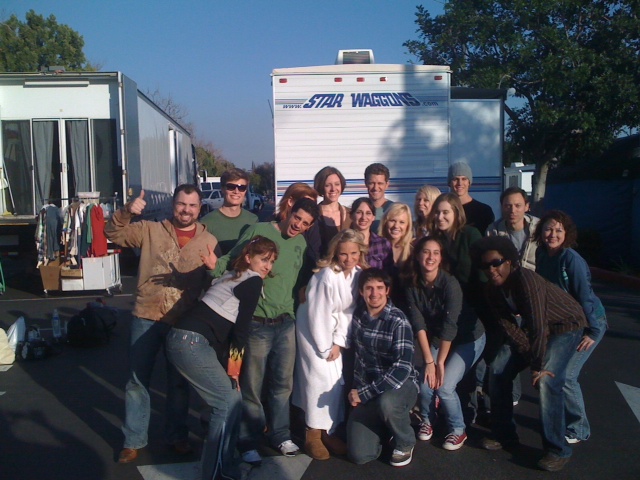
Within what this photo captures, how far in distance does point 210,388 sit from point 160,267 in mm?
981

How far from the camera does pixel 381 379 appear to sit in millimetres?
4383

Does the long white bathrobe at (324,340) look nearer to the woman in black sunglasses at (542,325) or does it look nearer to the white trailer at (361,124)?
the woman in black sunglasses at (542,325)

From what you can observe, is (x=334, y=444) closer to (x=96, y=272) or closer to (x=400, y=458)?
(x=400, y=458)

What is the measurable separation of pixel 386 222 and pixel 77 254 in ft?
24.2

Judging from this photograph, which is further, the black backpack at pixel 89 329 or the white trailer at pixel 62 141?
the white trailer at pixel 62 141

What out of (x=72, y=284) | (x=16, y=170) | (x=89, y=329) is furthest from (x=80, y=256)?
(x=89, y=329)

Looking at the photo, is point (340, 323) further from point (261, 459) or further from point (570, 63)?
point (570, 63)

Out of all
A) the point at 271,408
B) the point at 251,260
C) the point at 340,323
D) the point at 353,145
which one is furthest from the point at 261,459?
the point at 353,145

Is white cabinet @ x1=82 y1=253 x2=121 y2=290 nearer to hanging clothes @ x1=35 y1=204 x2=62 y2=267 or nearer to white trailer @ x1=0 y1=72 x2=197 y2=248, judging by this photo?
hanging clothes @ x1=35 y1=204 x2=62 y2=267

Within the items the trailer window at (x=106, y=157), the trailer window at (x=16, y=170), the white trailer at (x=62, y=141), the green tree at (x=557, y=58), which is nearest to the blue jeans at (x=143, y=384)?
the white trailer at (x=62, y=141)

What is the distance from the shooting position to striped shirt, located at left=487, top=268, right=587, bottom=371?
4180mm

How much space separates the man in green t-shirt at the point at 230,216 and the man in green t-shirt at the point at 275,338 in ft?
1.09

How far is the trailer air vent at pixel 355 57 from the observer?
9352 mm

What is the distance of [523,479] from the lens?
4191mm
